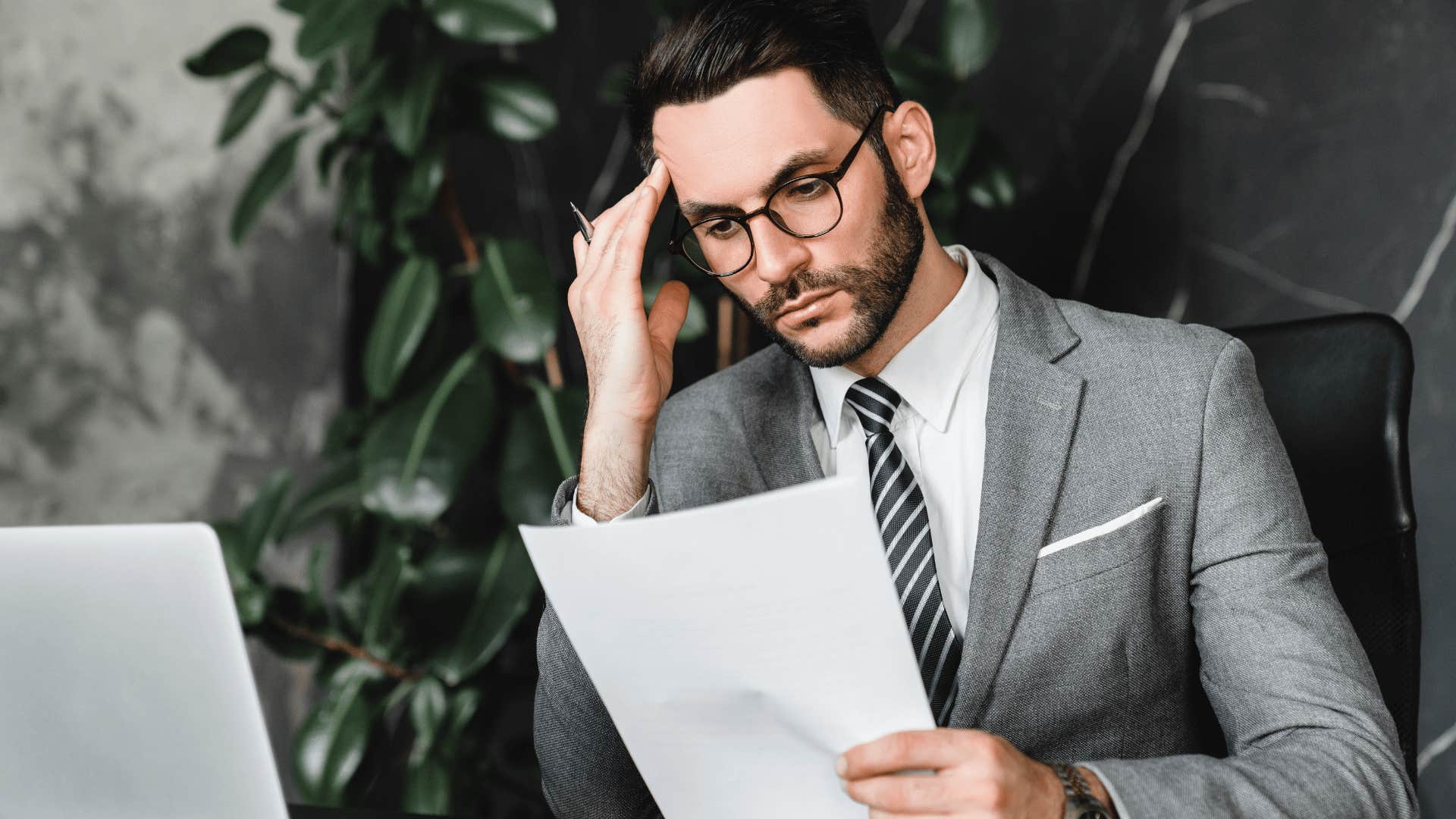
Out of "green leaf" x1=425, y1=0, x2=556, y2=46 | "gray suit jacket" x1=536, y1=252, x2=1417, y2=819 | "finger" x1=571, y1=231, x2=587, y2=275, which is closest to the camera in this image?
"gray suit jacket" x1=536, y1=252, x2=1417, y2=819

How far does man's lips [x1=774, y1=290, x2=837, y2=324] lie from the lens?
4.11 feet

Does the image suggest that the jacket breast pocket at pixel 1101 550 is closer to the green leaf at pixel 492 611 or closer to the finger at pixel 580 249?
the finger at pixel 580 249

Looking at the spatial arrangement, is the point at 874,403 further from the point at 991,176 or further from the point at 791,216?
the point at 991,176

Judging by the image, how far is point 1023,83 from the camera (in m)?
2.28

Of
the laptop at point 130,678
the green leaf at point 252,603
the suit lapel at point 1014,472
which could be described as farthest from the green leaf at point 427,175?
the laptop at point 130,678

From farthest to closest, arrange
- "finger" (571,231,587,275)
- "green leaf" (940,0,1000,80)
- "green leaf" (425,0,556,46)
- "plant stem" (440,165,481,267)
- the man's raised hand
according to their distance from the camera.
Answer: "plant stem" (440,165,481,267)
"green leaf" (940,0,1000,80)
"green leaf" (425,0,556,46)
"finger" (571,231,587,275)
the man's raised hand

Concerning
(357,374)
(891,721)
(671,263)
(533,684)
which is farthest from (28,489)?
(891,721)

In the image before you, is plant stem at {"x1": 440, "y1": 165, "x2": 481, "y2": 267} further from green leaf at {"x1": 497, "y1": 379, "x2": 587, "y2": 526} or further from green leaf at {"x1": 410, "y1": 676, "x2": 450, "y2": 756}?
green leaf at {"x1": 410, "y1": 676, "x2": 450, "y2": 756}

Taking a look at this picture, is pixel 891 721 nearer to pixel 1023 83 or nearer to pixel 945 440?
pixel 945 440

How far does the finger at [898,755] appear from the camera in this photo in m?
0.76

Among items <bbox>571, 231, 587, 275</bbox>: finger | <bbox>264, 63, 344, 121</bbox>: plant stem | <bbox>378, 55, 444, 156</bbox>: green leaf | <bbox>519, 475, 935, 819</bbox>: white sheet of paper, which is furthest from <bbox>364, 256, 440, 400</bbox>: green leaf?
<bbox>519, 475, 935, 819</bbox>: white sheet of paper

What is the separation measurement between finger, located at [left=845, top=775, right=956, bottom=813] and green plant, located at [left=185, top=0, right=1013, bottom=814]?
103cm

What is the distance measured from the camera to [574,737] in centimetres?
118

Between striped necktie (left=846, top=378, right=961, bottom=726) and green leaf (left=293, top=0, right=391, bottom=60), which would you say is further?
green leaf (left=293, top=0, right=391, bottom=60)
